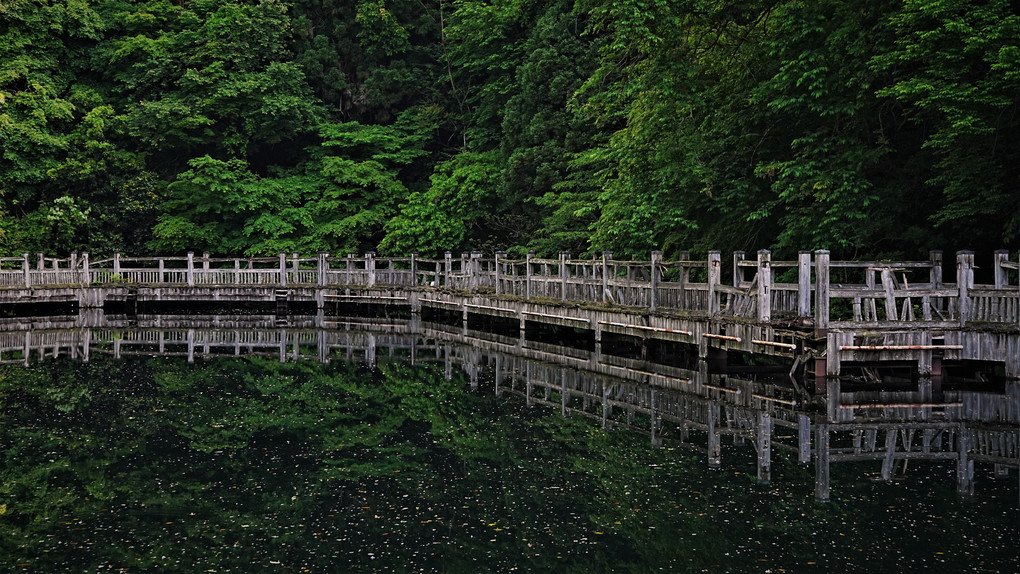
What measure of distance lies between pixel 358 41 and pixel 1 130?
587 inches

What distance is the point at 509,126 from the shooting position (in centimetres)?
3562

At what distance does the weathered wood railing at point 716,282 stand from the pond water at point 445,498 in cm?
398

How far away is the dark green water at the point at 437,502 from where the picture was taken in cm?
864

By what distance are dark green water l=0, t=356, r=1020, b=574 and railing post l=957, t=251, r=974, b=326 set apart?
21.5 feet

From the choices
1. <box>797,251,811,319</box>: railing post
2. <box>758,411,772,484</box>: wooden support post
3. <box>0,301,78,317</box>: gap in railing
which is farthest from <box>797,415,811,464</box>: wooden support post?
<box>0,301,78,317</box>: gap in railing

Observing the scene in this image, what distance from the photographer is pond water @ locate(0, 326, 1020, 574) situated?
866 cm

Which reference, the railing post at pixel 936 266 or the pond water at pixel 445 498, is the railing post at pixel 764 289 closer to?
the railing post at pixel 936 266

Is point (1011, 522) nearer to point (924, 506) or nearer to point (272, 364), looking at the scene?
point (924, 506)

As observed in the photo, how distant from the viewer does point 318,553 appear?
8836 millimetres

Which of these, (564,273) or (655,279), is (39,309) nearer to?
(564,273)

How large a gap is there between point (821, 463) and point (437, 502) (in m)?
4.42

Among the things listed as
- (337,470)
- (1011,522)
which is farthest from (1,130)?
(1011,522)

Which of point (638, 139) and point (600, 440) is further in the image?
point (638, 139)

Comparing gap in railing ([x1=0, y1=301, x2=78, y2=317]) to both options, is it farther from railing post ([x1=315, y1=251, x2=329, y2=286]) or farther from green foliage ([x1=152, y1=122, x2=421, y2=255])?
railing post ([x1=315, y1=251, x2=329, y2=286])
